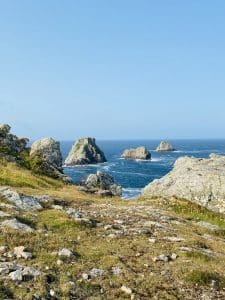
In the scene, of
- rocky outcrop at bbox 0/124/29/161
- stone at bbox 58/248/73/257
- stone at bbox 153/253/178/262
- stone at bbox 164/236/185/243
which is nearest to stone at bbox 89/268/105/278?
stone at bbox 58/248/73/257

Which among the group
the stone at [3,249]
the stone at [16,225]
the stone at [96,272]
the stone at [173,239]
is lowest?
the stone at [173,239]

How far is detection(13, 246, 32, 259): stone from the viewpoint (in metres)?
13.4

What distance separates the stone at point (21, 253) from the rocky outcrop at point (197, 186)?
18.9m

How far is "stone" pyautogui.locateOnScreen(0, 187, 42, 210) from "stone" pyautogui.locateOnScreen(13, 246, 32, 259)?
6.80 meters

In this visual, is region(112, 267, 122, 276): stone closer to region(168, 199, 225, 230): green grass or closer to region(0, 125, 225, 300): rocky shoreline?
region(0, 125, 225, 300): rocky shoreline

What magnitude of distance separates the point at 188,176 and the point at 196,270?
23.3 metres

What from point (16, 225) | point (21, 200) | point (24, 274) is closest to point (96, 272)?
point (24, 274)

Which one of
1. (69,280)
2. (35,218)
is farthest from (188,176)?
(69,280)

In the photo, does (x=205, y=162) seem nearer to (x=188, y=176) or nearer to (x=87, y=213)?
(x=188, y=176)

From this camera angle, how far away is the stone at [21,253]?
13.4m

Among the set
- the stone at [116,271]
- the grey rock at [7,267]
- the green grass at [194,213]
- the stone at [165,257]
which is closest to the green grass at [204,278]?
the stone at [165,257]

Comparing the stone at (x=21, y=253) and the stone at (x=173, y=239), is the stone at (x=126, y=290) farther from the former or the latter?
the stone at (x=173, y=239)

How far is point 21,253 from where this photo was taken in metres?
13.5

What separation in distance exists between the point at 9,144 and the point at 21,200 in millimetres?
25707
